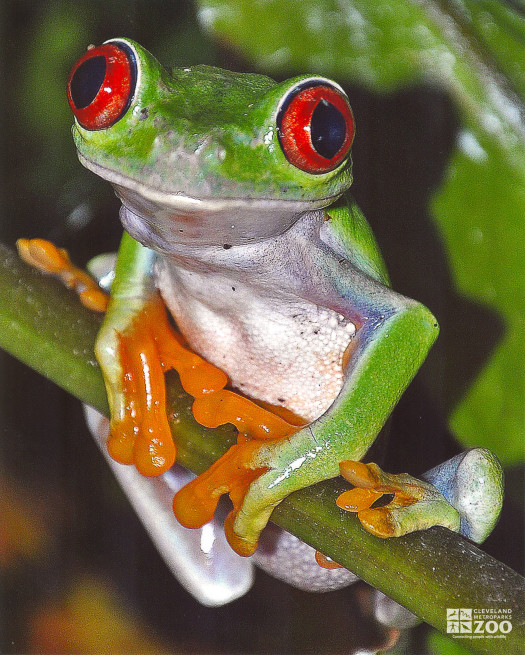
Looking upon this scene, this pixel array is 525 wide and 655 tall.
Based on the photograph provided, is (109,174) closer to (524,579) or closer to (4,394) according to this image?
(524,579)

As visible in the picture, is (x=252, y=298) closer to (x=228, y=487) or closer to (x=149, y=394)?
(x=149, y=394)

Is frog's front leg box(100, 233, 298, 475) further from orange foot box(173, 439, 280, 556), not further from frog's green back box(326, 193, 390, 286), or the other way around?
frog's green back box(326, 193, 390, 286)

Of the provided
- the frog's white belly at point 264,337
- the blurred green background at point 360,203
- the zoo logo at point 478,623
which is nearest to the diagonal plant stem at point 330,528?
the zoo logo at point 478,623

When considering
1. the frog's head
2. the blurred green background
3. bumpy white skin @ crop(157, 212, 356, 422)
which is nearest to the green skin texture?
→ the frog's head

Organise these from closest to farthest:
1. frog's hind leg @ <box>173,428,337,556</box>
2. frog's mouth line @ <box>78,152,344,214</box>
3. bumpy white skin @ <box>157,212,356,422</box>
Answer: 1. frog's mouth line @ <box>78,152,344,214</box>
2. frog's hind leg @ <box>173,428,337,556</box>
3. bumpy white skin @ <box>157,212,356,422</box>

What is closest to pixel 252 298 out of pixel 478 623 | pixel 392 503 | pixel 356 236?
pixel 356 236
